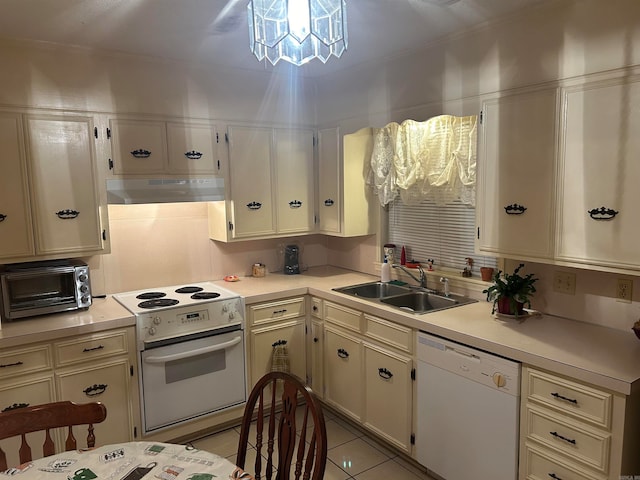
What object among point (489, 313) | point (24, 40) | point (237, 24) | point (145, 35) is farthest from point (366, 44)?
point (24, 40)

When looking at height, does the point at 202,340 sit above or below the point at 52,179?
below

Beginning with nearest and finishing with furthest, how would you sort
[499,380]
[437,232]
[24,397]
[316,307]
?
[499,380], [24,397], [437,232], [316,307]

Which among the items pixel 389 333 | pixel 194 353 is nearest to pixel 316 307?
pixel 389 333

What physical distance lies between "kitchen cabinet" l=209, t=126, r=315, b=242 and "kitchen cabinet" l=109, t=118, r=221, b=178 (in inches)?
7.0

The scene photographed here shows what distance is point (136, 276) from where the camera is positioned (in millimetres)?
3447

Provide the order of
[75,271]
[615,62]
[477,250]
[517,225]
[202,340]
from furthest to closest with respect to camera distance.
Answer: [202,340], [75,271], [477,250], [517,225], [615,62]

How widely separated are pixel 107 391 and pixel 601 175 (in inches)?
110

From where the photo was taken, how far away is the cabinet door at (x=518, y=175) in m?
2.33

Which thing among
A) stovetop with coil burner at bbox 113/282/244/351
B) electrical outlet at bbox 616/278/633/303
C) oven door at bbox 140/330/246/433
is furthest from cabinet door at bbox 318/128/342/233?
electrical outlet at bbox 616/278/633/303

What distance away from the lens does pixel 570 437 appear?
2.00m

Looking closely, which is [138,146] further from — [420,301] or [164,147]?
[420,301]

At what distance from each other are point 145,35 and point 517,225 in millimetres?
2271

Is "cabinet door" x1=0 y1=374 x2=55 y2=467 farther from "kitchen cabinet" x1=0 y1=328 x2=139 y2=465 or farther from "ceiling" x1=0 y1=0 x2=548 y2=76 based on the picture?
"ceiling" x1=0 y1=0 x2=548 y2=76

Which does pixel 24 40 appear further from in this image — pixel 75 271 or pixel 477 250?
pixel 477 250
